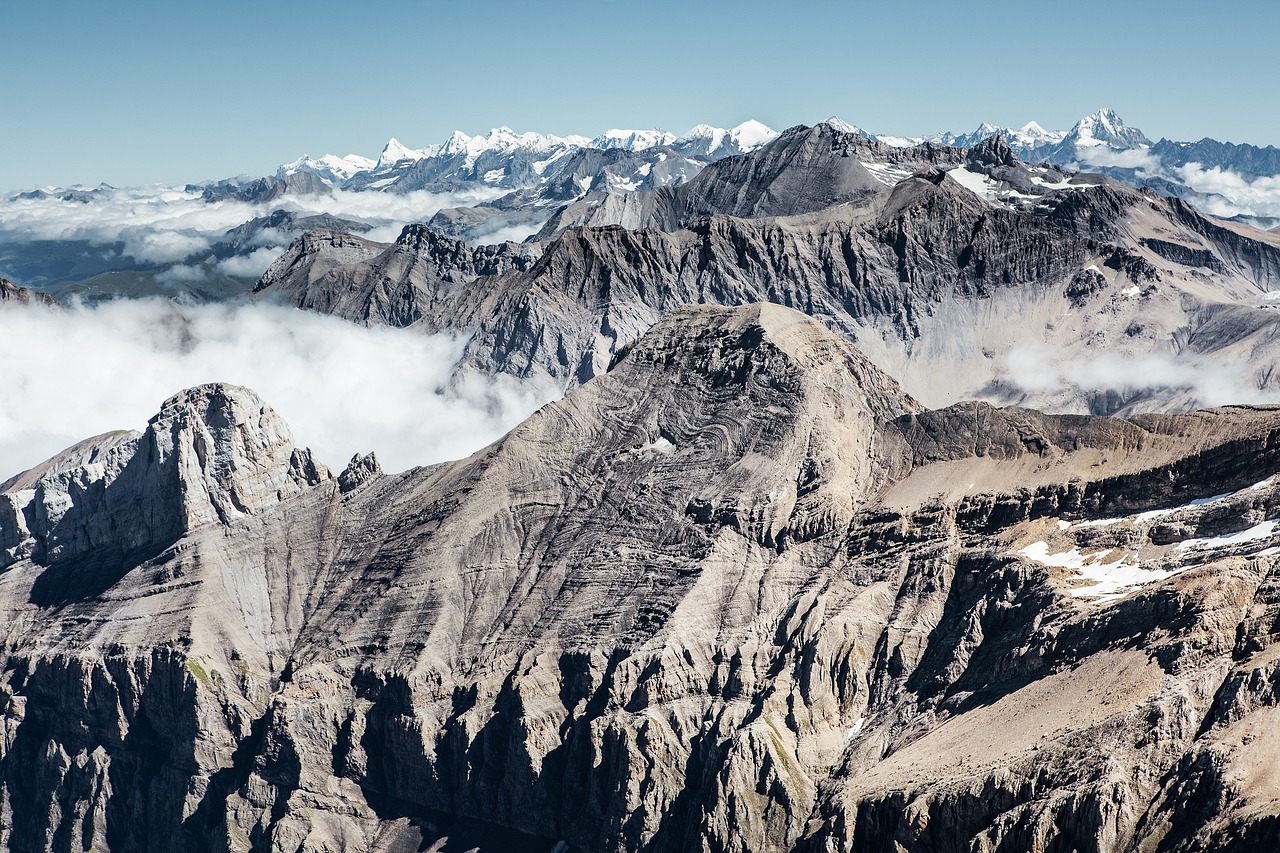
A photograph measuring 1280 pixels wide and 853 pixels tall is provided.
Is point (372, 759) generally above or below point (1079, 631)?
below

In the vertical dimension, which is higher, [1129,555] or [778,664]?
[1129,555]

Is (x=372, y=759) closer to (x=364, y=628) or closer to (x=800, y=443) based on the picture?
(x=364, y=628)

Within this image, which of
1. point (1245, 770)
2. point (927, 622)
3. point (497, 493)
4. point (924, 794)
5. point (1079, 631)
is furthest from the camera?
point (497, 493)

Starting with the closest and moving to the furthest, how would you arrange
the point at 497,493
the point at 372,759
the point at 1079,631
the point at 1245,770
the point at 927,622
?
the point at 1245,770, the point at 1079,631, the point at 927,622, the point at 372,759, the point at 497,493

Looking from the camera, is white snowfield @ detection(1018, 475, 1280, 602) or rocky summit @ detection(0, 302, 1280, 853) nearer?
rocky summit @ detection(0, 302, 1280, 853)

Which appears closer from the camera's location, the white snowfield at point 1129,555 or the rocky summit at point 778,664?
the rocky summit at point 778,664

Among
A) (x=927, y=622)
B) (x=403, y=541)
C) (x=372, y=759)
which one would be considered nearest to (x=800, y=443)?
(x=927, y=622)

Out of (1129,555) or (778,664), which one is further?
(778,664)

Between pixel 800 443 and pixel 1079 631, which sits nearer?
pixel 1079 631
